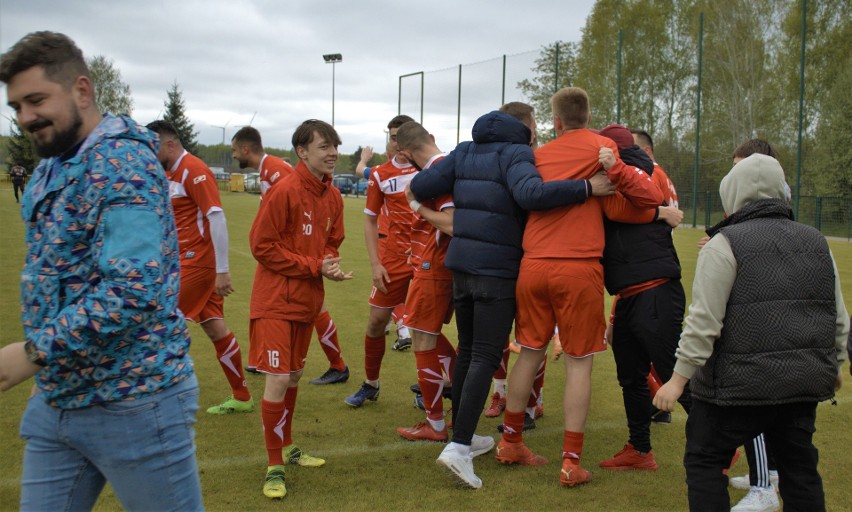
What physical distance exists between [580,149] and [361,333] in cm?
486

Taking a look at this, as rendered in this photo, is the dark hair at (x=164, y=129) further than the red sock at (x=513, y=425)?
Yes

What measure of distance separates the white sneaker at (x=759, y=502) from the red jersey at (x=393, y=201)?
3175 mm

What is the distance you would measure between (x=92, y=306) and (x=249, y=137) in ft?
14.8

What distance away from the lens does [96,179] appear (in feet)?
6.64

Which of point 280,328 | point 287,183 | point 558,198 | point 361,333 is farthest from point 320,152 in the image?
point 361,333

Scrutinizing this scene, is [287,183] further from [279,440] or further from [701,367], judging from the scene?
[701,367]

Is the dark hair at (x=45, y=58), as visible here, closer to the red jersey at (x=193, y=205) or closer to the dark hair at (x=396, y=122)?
the red jersey at (x=193, y=205)

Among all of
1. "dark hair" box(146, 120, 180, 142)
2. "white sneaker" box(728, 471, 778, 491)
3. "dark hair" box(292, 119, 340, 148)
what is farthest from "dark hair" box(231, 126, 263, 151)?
"white sneaker" box(728, 471, 778, 491)

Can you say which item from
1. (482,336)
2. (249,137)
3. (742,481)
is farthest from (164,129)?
(742,481)

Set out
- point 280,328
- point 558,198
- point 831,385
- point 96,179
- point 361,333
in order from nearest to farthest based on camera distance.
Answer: point 96,179
point 831,385
point 558,198
point 280,328
point 361,333

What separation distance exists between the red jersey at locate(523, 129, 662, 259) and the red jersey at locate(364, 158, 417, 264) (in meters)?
1.77

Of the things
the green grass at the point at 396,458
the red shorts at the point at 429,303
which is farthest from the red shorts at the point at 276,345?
the red shorts at the point at 429,303

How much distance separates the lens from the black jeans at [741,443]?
2.96m

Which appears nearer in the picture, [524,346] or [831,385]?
[831,385]
